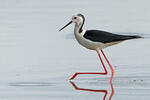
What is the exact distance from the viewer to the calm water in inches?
341

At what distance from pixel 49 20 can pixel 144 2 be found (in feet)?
11.1

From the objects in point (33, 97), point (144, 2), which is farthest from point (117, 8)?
point (33, 97)

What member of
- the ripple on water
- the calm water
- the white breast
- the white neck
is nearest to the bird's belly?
the white breast

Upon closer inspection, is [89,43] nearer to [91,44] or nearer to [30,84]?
[91,44]

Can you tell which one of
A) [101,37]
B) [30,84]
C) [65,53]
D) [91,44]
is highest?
[101,37]

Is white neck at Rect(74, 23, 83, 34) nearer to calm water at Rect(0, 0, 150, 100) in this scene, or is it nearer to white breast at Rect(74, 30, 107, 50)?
white breast at Rect(74, 30, 107, 50)

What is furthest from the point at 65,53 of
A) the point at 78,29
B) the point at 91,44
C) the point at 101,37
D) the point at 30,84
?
the point at 30,84

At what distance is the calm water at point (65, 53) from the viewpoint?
28.4 feet

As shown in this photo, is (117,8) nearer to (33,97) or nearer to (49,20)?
(49,20)

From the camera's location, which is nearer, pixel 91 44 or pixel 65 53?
pixel 91 44

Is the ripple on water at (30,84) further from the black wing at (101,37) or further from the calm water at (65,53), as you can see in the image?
the black wing at (101,37)

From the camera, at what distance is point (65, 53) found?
11414 mm

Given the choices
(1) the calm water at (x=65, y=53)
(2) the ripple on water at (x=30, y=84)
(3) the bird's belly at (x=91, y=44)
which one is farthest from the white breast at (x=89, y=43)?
(2) the ripple on water at (x=30, y=84)

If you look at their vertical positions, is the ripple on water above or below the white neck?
below
